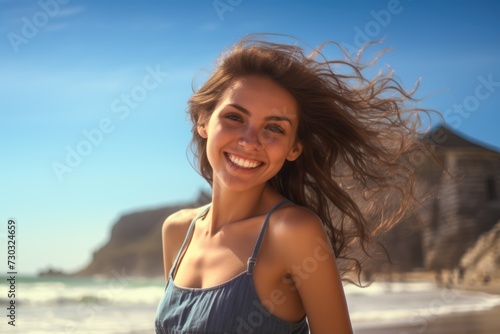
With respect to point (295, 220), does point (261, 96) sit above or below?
above

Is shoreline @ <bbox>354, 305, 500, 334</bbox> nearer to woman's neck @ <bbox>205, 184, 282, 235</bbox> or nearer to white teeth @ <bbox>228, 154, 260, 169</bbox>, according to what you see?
woman's neck @ <bbox>205, 184, 282, 235</bbox>

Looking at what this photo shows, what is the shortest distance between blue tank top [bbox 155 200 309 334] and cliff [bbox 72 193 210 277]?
242 ft

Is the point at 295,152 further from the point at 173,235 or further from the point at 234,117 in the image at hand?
the point at 173,235

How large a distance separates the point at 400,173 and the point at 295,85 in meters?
0.80

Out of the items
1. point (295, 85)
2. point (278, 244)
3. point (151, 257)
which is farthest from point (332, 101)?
point (151, 257)

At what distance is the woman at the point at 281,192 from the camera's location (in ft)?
8.08

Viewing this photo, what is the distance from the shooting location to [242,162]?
2711 millimetres

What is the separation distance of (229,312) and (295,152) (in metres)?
0.79

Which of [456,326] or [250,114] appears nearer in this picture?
[250,114]

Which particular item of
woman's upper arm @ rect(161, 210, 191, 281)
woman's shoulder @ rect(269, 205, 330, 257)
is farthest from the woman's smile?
woman's upper arm @ rect(161, 210, 191, 281)

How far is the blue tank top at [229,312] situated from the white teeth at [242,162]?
218 mm

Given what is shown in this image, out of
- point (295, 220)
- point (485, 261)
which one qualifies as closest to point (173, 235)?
point (295, 220)

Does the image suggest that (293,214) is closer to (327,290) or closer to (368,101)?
(327,290)

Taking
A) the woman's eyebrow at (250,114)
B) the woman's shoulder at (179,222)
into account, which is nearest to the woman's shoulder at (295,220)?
the woman's eyebrow at (250,114)
